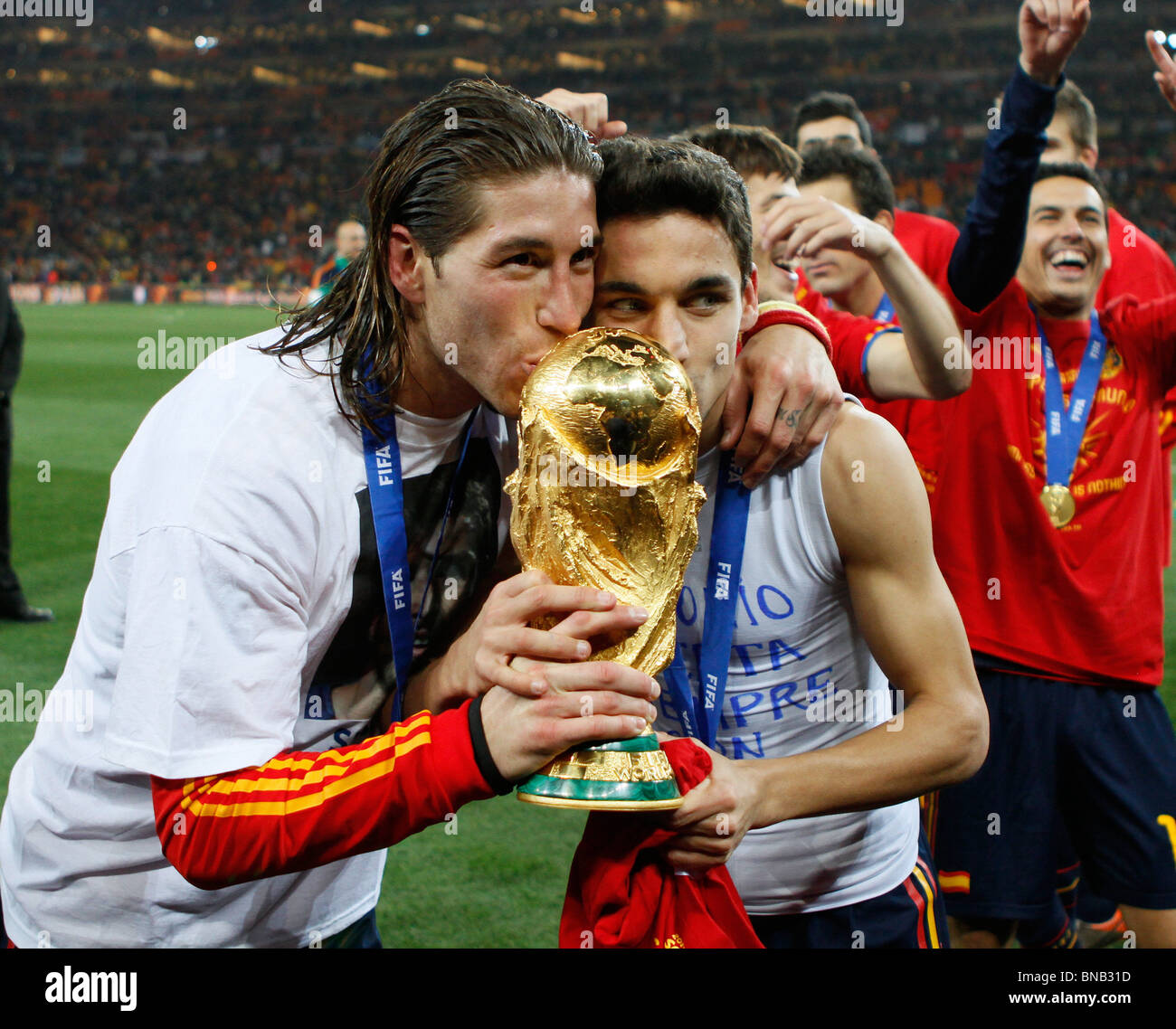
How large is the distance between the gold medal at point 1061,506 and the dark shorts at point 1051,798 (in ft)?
1.32

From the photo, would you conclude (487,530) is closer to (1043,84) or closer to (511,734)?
(511,734)

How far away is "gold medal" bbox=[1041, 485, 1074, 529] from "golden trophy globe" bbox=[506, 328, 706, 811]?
1736mm

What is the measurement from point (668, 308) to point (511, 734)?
61cm

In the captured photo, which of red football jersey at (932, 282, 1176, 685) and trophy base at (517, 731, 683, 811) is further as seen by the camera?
red football jersey at (932, 282, 1176, 685)

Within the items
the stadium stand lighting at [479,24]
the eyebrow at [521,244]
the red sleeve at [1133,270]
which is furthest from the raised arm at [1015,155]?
the stadium stand lighting at [479,24]

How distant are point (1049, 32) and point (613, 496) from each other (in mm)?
1359

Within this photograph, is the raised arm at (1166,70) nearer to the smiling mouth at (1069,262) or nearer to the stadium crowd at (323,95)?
the smiling mouth at (1069,262)

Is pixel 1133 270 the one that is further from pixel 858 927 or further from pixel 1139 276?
pixel 858 927

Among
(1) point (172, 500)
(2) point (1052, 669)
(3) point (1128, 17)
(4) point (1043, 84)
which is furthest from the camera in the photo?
(3) point (1128, 17)

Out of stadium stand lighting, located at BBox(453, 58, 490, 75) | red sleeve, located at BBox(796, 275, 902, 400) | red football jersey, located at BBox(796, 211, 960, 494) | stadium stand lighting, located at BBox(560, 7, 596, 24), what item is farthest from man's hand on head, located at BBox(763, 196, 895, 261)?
stadium stand lighting, located at BBox(453, 58, 490, 75)

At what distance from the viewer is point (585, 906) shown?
51.1 inches

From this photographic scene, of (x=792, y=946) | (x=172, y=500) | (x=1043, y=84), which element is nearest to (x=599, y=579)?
(x=172, y=500)

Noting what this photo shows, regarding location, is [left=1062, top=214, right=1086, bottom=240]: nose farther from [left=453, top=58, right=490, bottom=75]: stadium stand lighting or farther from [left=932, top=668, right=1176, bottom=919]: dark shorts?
[left=453, top=58, right=490, bottom=75]: stadium stand lighting

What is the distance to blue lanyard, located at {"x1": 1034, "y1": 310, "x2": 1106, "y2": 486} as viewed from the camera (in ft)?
9.09
